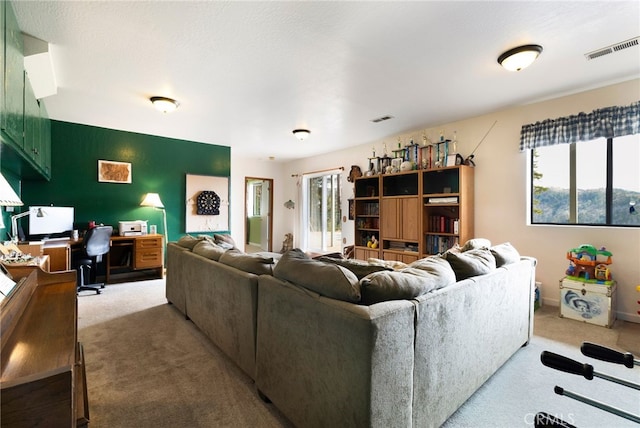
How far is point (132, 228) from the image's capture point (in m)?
4.84

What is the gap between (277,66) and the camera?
2695 millimetres

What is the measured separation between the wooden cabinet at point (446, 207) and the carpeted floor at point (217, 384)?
1513 mm

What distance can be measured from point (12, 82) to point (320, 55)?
2.27m

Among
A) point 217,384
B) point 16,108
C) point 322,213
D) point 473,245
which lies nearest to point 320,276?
point 217,384

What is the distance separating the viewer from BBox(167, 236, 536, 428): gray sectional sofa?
3.80 feet

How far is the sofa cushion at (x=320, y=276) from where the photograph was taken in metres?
1.28

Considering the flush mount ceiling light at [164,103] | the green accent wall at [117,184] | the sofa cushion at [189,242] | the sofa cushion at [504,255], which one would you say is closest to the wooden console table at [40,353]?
the sofa cushion at [189,242]

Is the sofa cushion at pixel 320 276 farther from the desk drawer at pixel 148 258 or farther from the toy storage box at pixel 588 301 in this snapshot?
the desk drawer at pixel 148 258

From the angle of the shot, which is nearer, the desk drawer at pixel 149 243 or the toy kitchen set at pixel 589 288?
the toy kitchen set at pixel 589 288

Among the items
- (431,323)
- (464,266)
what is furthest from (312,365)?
(464,266)

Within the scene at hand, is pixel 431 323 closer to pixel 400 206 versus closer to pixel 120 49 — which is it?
pixel 120 49

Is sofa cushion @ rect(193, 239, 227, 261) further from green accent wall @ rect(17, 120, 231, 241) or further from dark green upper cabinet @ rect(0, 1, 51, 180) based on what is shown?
green accent wall @ rect(17, 120, 231, 241)

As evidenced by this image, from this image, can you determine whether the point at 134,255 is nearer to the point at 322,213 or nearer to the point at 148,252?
the point at 148,252

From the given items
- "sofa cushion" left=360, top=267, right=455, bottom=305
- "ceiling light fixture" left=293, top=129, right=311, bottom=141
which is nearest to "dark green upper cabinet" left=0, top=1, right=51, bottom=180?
"sofa cushion" left=360, top=267, right=455, bottom=305
